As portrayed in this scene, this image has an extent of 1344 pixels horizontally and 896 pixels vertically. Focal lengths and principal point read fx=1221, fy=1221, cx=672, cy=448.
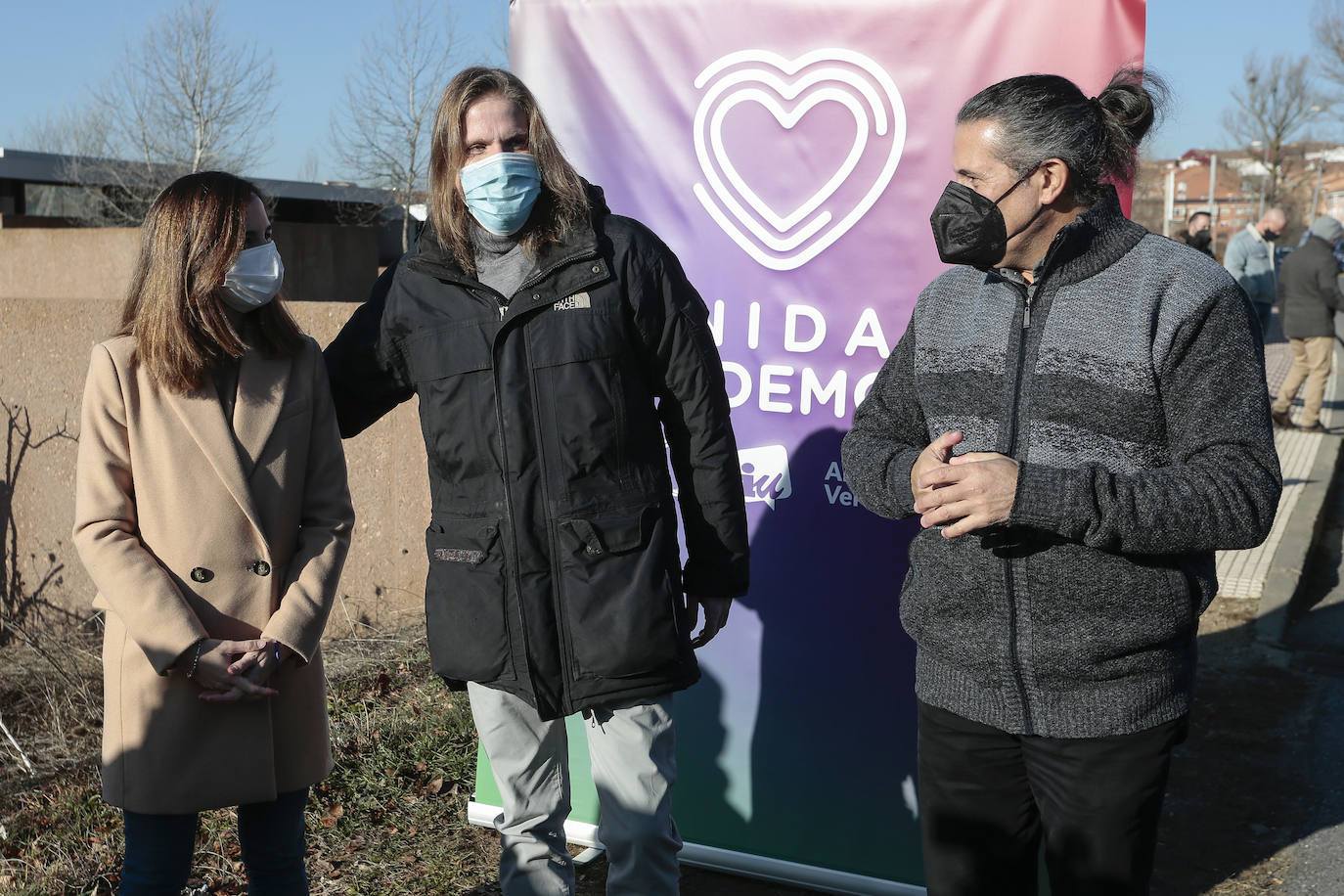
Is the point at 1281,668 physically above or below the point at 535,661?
below

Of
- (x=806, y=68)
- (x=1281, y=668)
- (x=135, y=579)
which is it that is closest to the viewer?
(x=135, y=579)

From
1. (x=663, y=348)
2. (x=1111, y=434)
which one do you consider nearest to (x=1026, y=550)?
(x=1111, y=434)

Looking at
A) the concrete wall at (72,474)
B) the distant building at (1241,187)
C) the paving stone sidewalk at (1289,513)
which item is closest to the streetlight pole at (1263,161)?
the distant building at (1241,187)

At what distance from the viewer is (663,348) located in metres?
2.63

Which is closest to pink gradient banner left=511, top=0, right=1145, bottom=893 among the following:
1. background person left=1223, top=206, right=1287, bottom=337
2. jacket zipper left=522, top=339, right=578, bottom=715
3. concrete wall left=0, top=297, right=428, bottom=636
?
jacket zipper left=522, top=339, right=578, bottom=715

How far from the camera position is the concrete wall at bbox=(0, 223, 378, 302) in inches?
587

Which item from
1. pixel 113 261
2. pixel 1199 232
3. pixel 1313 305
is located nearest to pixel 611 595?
pixel 1313 305

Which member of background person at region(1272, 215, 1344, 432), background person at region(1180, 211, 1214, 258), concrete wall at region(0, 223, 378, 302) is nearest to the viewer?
background person at region(1272, 215, 1344, 432)

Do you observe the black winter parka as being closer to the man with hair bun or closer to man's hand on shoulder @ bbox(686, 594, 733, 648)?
man's hand on shoulder @ bbox(686, 594, 733, 648)

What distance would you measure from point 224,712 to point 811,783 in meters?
1.78

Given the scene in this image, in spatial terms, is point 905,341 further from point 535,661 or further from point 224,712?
point 224,712

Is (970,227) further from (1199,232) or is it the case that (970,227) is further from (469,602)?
(1199,232)

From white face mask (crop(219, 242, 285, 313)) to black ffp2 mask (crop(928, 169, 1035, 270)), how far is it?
1.33 meters

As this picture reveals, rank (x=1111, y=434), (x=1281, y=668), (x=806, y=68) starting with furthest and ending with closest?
(x=1281, y=668) < (x=806, y=68) < (x=1111, y=434)
